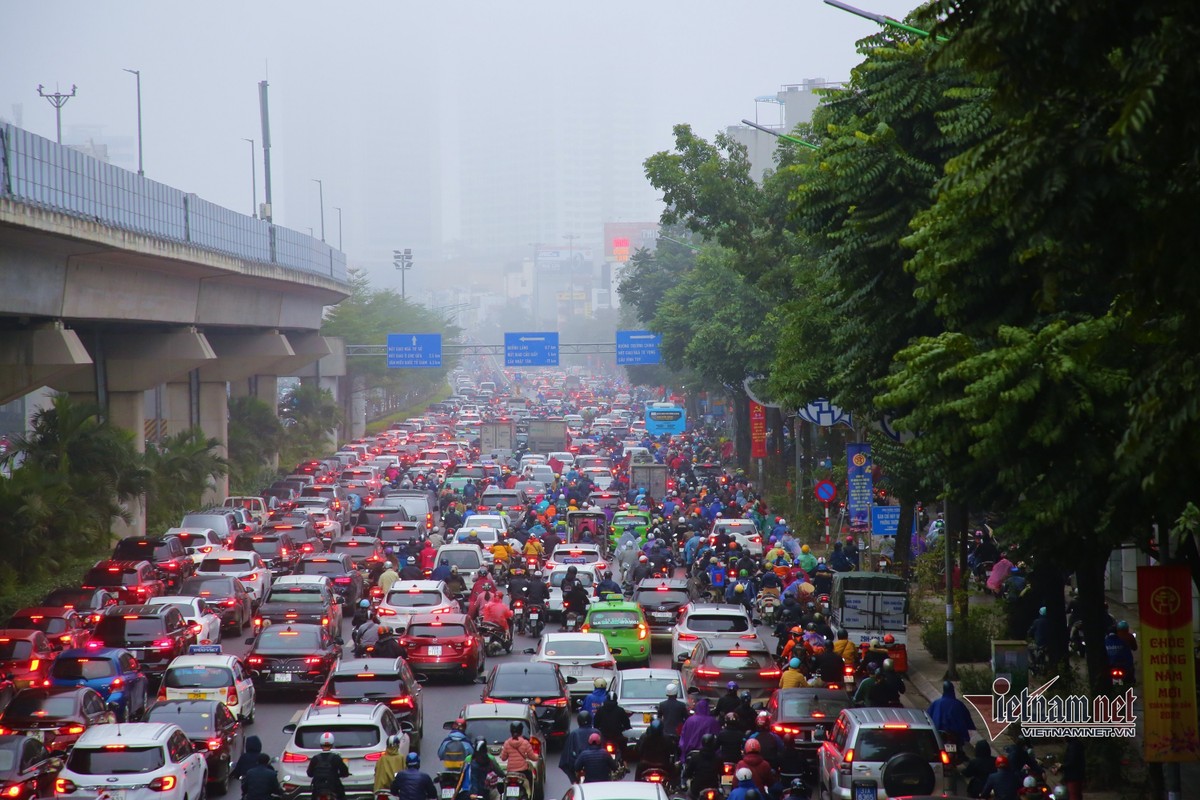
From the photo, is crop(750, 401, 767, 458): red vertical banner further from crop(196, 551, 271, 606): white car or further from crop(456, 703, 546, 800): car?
crop(456, 703, 546, 800): car

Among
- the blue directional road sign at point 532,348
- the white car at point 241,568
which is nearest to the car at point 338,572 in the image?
the white car at point 241,568

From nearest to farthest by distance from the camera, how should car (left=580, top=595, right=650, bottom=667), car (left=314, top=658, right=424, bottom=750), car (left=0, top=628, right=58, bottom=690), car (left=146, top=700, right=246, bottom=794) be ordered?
1. car (left=146, top=700, right=246, bottom=794)
2. car (left=314, top=658, right=424, bottom=750)
3. car (left=0, top=628, right=58, bottom=690)
4. car (left=580, top=595, right=650, bottom=667)

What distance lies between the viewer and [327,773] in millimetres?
16359

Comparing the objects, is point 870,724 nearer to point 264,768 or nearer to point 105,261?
point 264,768

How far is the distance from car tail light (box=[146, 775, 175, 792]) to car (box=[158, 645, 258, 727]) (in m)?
4.68

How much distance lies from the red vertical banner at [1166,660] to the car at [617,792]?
414 cm

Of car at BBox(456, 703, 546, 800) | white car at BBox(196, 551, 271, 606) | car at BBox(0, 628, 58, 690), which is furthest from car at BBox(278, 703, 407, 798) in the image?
white car at BBox(196, 551, 271, 606)

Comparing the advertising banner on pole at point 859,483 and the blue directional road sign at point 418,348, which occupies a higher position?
the blue directional road sign at point 418,348

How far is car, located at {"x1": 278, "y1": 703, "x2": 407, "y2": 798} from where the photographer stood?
1720cm

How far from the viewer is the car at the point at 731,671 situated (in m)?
22.4

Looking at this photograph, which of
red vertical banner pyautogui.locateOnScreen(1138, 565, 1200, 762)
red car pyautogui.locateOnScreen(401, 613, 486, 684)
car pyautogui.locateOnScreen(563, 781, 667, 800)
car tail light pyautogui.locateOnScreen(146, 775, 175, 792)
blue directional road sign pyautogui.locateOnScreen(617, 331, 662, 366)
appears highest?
blue directional road sign pyautogui.locateOnScreen(617, 331, 662, 366)

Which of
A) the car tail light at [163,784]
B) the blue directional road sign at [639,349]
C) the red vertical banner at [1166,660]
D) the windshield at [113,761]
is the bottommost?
the car tail light at [163,784]

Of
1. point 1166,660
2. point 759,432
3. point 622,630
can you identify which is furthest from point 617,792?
point 759,432

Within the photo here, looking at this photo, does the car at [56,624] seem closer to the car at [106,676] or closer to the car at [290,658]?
the car at [290,658]
